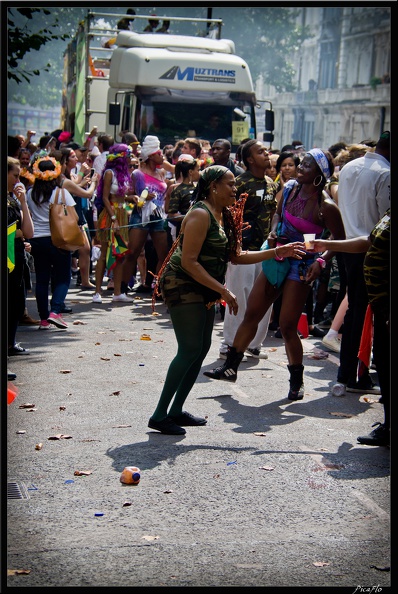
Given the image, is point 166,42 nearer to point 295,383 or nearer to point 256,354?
point 256,354

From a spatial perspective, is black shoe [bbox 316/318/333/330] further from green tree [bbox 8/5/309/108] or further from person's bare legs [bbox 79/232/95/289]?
green tree [bbox 8/5/309/108]

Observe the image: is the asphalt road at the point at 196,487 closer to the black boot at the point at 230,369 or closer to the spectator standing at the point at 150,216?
the black boot at the point at 230,369

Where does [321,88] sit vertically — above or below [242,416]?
above

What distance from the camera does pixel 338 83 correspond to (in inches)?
2350

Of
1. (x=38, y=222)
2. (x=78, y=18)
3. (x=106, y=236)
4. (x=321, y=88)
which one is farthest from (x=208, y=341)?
(x=321, y=88)

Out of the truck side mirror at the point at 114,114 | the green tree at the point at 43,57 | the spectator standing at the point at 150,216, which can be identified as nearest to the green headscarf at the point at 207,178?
the green tree at the point at 43,57

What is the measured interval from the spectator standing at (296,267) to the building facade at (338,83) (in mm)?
45766

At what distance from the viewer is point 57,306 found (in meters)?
12.3

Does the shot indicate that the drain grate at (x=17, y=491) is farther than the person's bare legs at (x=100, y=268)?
No

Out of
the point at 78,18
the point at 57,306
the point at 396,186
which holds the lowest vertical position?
the point at 57,306

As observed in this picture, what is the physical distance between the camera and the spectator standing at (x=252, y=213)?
9.48m

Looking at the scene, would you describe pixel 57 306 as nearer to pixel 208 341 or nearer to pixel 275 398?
pixel 275 398

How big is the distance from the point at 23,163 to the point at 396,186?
12.0 meters

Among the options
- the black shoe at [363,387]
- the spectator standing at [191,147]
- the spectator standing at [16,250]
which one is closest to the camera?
the black shoe at [363,387]
